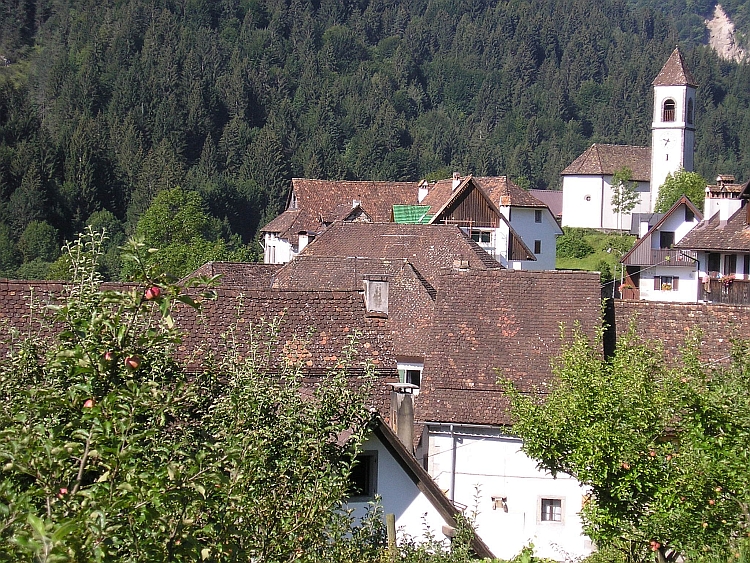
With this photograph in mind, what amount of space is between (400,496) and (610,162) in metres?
75.0

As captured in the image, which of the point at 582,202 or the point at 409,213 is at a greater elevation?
the point at 582,202

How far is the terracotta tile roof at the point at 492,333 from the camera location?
19062 mm

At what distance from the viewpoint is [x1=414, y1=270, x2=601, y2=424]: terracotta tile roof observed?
750 inches

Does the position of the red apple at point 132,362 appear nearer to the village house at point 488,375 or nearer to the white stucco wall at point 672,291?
the village house at point 488,375

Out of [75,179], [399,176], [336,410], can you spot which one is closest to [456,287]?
[336,410]

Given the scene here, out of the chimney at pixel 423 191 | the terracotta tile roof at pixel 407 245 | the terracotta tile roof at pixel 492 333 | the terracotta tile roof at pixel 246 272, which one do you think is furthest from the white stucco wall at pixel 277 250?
the terracotta tile roof at pixel 492 333

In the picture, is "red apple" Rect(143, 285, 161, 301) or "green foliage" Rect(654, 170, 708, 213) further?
"green foliage" Rect(654, 170, 708, 213)

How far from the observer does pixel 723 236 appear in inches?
1453

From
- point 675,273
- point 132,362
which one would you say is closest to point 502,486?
point 132,362

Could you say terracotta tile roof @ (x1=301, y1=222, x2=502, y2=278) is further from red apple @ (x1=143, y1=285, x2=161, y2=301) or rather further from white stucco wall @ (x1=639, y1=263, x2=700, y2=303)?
red apple @ (x1=143, y1=285, x2=161, y2=301)

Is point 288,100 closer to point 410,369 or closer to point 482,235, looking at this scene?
point 482,235

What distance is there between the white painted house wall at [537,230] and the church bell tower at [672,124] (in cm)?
2585

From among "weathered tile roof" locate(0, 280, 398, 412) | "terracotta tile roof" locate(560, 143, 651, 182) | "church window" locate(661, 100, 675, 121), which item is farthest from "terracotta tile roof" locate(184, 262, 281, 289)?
"church window" locate(661, 100, 675, 121)

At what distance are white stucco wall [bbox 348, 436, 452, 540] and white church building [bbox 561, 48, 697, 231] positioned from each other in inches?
2766
